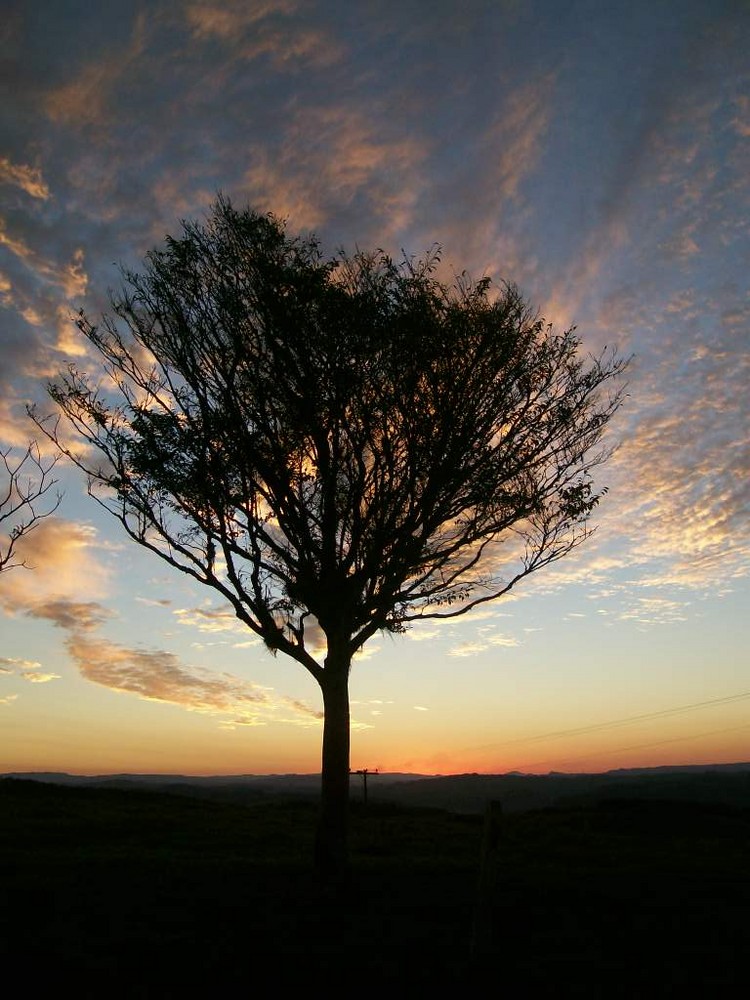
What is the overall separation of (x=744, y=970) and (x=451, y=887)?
8288 mm

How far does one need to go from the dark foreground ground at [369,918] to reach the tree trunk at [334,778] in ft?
2.72

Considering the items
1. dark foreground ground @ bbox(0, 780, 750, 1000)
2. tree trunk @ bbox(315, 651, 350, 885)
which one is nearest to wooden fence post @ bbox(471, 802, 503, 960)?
dark foreground ground @ bbox(0, 780, 750, 1000)

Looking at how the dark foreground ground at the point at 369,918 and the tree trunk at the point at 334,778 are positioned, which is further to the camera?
the tree trunk at the point at 334,778

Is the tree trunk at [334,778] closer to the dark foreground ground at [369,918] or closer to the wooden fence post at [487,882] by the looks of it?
the dark foreground ground at [369,918]

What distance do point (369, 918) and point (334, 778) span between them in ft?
14.9

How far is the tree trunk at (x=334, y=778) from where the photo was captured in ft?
60.7

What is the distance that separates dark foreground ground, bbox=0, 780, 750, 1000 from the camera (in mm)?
11117

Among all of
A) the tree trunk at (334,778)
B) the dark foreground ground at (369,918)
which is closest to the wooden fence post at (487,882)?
the dark foreground ground at (369,918)

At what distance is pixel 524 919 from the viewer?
51.0ft

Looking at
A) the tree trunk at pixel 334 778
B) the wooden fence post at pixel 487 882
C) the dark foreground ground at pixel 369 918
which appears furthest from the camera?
the tree trunk at pixel 334 778

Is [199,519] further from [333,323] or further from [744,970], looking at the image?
[744,970]

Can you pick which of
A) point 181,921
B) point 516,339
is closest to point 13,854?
point 181,921

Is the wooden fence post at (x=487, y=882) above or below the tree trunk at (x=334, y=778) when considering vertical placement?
below

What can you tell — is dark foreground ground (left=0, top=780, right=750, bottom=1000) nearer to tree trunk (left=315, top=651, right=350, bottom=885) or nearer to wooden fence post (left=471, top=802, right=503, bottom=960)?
wooden fence post (left=471, top=802, right=503, bottom=960)
